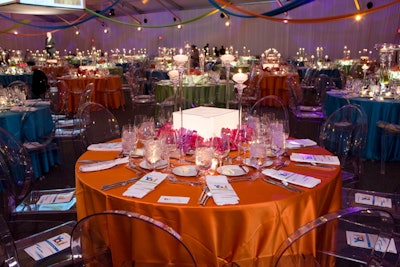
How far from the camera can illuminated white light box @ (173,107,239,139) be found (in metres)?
2.58

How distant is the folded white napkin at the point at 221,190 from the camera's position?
1.84 meters

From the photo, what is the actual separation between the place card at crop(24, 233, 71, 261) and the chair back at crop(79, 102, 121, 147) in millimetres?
1630

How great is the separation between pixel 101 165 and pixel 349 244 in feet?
5.10

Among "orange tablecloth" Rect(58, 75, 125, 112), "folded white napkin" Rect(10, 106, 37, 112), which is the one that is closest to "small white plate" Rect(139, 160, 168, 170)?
"folded white napkin" Rect(10, 106, 37, 112)

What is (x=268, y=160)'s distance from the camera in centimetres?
243

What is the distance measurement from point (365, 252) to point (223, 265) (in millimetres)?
850

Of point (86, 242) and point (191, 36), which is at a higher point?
point (191, 36)

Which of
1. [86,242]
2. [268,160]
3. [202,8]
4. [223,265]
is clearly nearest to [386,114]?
[268,160]

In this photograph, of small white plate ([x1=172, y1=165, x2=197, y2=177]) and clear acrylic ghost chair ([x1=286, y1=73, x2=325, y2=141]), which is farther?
clear acrylic ghost chair ([x1=286, y1=73, x2=325, y2=141])

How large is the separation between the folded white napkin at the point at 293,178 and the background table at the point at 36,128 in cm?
303

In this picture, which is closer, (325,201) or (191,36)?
(325,201)

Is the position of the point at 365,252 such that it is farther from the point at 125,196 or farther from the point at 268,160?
the point at 125,196

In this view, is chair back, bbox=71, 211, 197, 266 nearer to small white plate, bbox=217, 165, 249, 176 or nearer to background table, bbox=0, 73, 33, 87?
small white plate, bbox=217, 165, 249, 176

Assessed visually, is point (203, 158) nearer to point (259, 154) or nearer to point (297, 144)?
point (259, 154)
